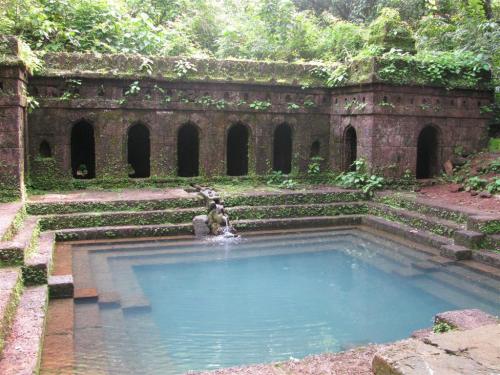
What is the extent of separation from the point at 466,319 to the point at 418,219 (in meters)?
6.34

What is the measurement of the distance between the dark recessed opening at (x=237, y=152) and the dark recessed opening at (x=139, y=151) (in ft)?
9.04

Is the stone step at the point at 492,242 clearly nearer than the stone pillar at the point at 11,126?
Yes

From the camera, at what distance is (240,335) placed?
250 inches

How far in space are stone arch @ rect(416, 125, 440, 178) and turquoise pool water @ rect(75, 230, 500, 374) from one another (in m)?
4.88

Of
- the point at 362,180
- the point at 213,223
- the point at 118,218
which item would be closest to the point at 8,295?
the point at 118,218

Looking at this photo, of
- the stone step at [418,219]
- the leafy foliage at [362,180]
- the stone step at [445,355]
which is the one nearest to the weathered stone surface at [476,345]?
the stone step at [445,355]

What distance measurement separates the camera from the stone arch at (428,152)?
48.1 ft

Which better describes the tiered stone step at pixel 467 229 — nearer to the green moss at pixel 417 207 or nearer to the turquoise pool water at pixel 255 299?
the green moss at pixel 417 207

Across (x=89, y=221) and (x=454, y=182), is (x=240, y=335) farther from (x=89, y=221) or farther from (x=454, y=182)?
(x=454, y=182)

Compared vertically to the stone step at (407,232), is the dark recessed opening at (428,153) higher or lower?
higher

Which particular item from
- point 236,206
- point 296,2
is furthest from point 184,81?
point 296,2

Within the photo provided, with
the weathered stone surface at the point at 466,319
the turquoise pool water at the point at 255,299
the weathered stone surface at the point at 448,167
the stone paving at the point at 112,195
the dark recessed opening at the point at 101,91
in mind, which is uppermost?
the dark recessed opening at the point at 101,91

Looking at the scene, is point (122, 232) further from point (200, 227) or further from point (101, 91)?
point (101, 91)

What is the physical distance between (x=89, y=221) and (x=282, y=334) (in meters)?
6.10
